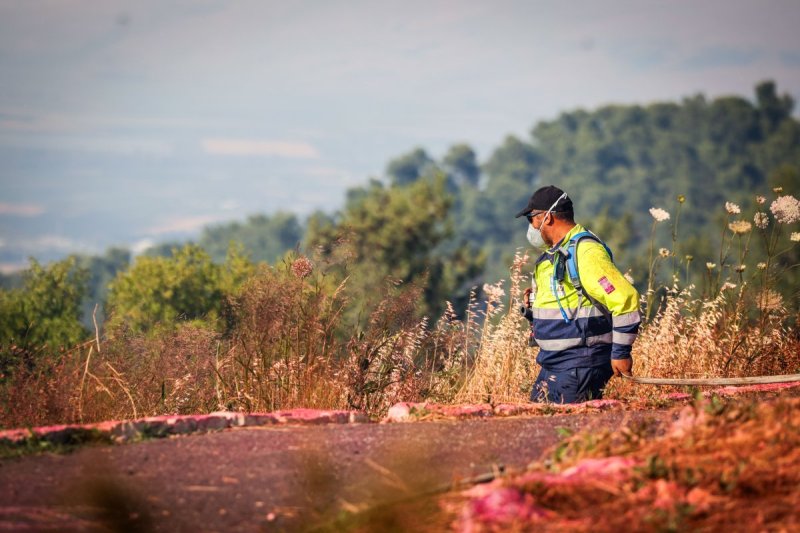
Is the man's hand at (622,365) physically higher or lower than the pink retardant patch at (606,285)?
lower

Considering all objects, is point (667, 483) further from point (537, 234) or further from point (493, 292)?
point (493, 292)

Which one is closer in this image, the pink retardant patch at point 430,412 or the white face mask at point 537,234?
the pink retardant patch at point 430,412

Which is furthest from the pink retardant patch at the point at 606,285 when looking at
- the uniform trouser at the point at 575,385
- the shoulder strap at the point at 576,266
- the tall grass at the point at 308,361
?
the tall grass at the point at 308,361

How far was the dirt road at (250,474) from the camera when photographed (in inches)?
156

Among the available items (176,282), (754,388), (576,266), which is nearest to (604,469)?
(576,266)

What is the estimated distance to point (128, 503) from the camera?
4.07 m

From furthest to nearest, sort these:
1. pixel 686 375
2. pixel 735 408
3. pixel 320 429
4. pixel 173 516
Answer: pixel 686 375
pixel 320 429
pixel 735 408
pixel 173 516

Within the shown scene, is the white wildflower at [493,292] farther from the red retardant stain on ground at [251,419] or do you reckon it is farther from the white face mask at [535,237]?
the red retardant stain on ground at [251,419]

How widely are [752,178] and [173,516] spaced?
453 feet

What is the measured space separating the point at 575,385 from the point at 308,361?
1.84m

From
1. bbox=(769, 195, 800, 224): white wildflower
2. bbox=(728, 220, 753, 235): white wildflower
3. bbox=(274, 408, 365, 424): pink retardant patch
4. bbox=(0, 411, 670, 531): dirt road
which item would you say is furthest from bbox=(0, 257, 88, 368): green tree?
bbox=(0, 411, 670, 531): dirt road

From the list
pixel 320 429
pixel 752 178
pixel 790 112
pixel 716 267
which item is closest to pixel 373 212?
pixel 716 267

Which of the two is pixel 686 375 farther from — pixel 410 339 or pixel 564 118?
pixel 564 118

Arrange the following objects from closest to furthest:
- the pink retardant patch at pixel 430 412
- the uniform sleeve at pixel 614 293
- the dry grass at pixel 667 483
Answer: the dry grass at pixel 667 483 < the pink retardant patch at pixel 430 412 < the uniform sleeve at pixel 614 293
